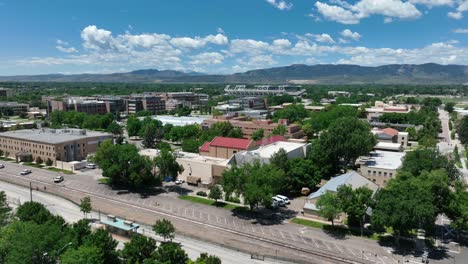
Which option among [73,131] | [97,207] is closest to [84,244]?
[97,207]

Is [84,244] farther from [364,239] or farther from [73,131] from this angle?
[73,131]

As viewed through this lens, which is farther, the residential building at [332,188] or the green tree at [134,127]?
the green tree at [134,127]

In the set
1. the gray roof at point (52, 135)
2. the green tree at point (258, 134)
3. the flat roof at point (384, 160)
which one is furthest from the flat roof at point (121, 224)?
the green tree at point (258, 134)

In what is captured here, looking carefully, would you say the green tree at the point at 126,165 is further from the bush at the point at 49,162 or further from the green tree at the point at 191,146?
the bush at the point at 49,162

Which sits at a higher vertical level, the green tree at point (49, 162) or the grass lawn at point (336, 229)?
the green tree at point (49, 162)

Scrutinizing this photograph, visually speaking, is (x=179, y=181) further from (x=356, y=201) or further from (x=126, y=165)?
(x=356, y=201)

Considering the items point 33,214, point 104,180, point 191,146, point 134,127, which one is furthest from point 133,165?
point 134,127
